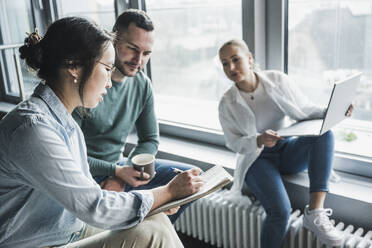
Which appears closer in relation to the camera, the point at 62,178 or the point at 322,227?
the point at 62,178

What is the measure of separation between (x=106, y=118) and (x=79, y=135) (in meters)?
0.49

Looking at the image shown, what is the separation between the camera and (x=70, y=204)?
3.29 feet

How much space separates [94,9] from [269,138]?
67.9 inches

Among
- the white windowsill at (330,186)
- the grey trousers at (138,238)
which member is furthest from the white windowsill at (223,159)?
the grey trousers at (138,238)

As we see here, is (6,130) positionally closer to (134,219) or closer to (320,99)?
(134,219)

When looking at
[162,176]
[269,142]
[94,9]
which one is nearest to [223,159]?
[269,142]

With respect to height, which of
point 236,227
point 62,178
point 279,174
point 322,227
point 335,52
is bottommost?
point 236,227

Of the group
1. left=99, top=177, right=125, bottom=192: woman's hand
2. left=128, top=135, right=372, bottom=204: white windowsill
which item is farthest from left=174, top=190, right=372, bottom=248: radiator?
left=99, top=177, right=125, bottom=192: woman's hand

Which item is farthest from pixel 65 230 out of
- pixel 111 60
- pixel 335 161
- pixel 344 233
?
pixel 335 161

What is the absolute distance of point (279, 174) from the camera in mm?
1787

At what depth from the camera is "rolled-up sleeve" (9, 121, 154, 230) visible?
37.6 inches

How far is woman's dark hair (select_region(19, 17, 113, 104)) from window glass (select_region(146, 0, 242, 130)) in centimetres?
115

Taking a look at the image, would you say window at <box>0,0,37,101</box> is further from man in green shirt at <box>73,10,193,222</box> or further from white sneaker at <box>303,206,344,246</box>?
white sneaker at <box>303,206,344,246</box>

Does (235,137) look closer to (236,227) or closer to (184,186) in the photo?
(236,227)
